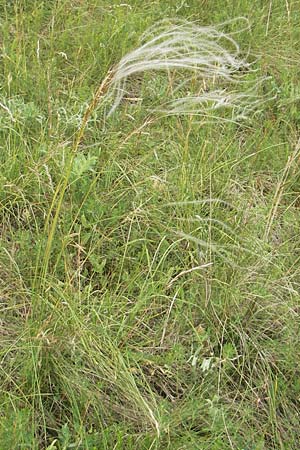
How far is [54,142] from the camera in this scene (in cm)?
261

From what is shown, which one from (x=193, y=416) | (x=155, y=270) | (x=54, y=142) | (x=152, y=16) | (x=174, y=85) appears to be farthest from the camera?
(x=152, y=16)

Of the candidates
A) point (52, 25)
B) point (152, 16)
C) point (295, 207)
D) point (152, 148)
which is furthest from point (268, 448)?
point (152, 16)

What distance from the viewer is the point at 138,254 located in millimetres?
2289

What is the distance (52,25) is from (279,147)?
1131 mm

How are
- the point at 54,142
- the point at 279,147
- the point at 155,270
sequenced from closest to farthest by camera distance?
the point at 155,270 < the point at 54,142 < the point at 279,147

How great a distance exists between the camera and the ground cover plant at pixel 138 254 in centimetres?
188

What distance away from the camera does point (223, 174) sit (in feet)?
8.66

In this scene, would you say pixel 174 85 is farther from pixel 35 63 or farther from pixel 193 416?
pixel 193 416

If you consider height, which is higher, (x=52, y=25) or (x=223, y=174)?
(x=52, y=25)

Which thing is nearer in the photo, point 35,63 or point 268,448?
point 268,448

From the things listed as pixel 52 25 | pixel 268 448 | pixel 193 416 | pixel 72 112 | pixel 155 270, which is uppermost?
pixel 52 25

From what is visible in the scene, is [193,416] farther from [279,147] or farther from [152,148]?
[279,147]

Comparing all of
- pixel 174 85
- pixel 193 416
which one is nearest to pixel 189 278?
pixel 193 416

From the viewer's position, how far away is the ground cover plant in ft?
6.17
